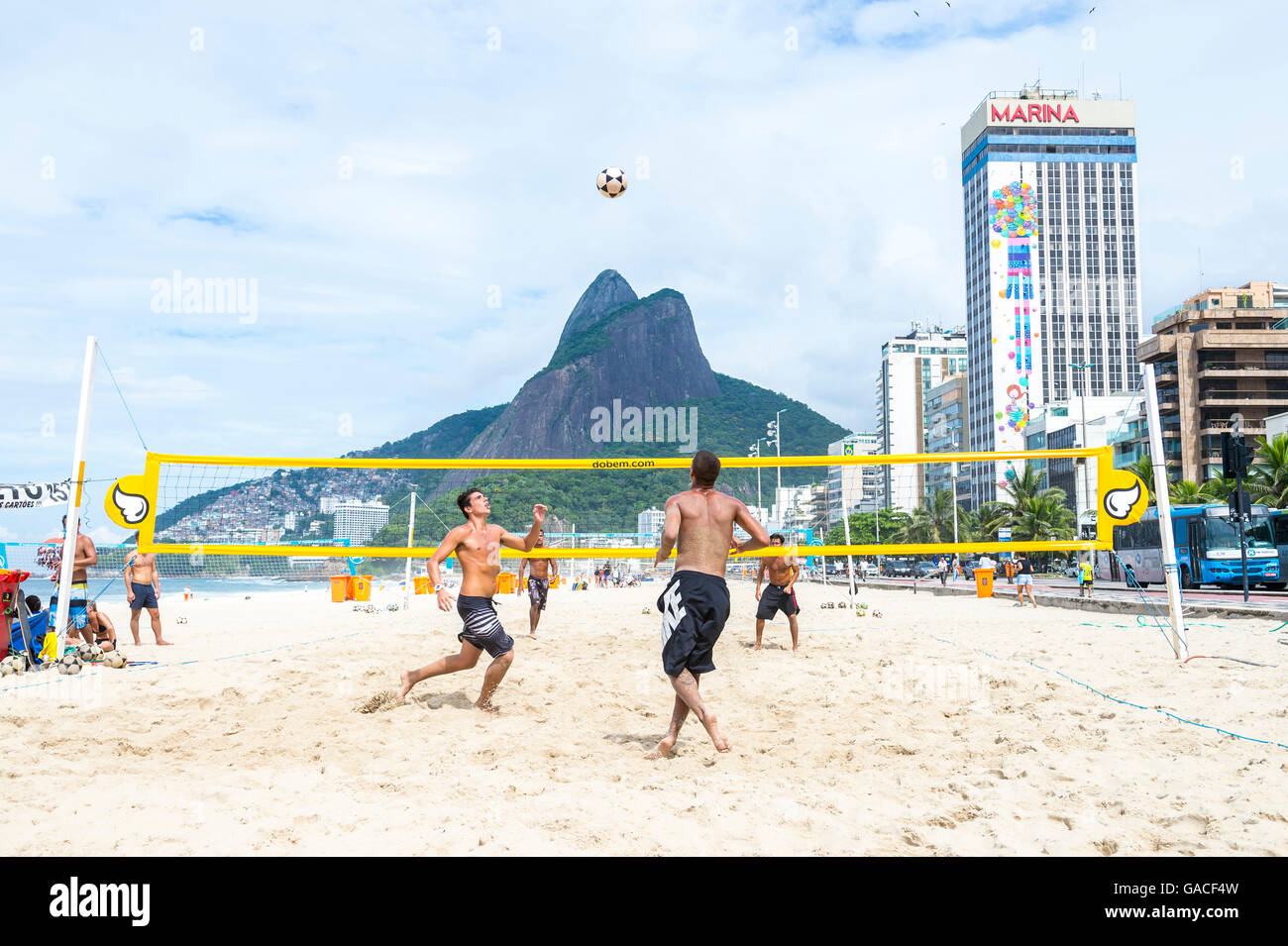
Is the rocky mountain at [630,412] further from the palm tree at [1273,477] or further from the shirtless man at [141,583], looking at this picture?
the shirtless man at [141,583]

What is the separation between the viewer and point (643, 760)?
4.22 m

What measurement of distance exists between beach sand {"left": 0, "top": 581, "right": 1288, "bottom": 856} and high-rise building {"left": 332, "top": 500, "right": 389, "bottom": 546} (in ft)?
23.2

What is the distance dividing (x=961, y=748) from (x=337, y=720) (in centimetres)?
331

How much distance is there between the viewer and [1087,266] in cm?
10238

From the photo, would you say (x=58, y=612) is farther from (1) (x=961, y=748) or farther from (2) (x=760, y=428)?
(2) (x=760, y=428)

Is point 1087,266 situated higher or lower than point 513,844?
higher

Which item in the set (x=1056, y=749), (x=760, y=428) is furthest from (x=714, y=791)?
(x=760, y=428)

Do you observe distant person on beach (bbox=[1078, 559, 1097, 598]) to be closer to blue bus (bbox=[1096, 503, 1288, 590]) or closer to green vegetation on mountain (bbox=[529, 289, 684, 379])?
blue bus (bbox=[1096, 503, 1288, 590])

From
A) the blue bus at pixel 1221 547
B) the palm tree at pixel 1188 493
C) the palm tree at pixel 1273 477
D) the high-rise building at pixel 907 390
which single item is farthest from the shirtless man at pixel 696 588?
the high-rise building at pixel 907 390

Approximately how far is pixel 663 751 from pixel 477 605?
5.17 feet

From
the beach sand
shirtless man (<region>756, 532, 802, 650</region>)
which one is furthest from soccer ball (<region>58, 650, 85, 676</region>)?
shirtless man (<region>756, 532, 802, 650</region>)

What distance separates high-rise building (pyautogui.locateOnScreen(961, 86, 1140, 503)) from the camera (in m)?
98.1
